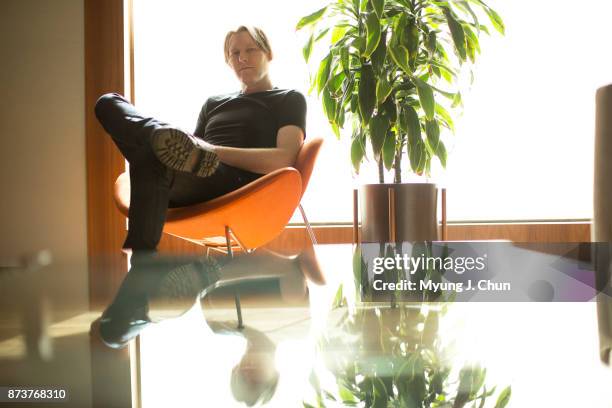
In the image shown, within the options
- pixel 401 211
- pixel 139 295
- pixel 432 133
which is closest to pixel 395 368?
pixel 139 295

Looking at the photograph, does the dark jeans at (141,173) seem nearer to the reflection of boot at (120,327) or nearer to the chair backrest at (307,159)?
the chair backrest at (307,159)

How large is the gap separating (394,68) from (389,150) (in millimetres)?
348

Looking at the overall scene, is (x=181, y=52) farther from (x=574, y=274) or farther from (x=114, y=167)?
(x=574, y=274)

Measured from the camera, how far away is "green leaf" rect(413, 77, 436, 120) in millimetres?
2223

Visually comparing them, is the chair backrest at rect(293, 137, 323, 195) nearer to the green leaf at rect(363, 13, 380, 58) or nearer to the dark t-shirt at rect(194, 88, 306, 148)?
the dark t-shirt at rect(194, 88, 306, 148)

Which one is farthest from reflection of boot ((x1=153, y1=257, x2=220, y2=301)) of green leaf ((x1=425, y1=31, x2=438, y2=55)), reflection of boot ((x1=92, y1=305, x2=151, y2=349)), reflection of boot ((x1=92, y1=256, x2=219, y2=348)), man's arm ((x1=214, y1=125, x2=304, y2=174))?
green leaf ((x1=425, y1=31, x2=438, y2=55))

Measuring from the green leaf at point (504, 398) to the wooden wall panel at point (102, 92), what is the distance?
121 inches

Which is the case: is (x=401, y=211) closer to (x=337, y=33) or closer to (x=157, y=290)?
(x=337, y=33)

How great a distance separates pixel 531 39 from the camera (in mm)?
3330

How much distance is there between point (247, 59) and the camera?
232 centimetres

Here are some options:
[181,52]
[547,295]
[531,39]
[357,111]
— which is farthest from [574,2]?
[547,295]

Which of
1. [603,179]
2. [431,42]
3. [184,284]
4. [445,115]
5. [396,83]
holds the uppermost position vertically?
[431,42]

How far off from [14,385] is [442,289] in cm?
60

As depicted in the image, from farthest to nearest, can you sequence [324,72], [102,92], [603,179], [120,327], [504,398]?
[102,92] < [324,72] < [603,179] < [120,327] < [504,398]
